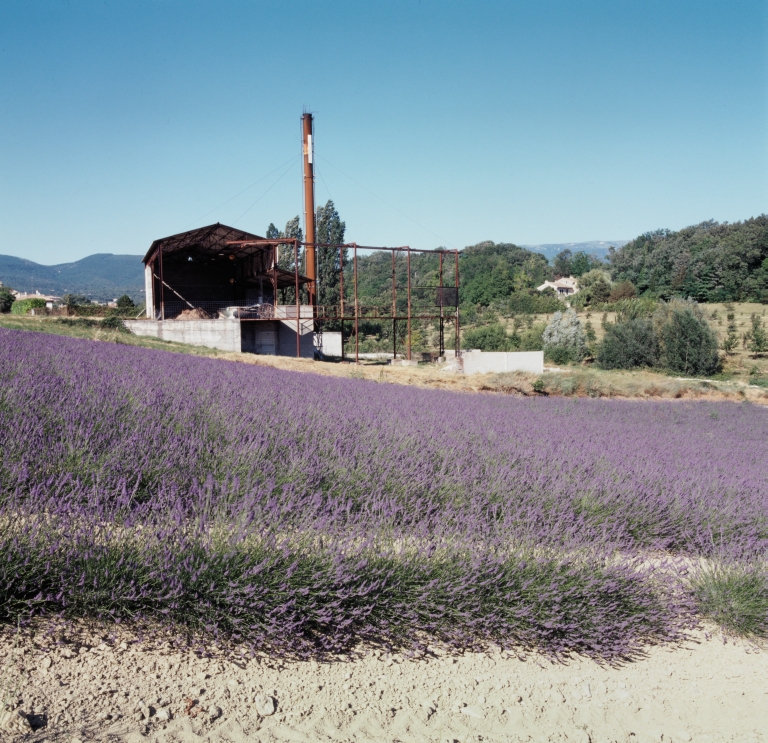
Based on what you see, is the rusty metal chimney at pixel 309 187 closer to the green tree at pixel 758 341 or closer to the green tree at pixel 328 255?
the green tree at pixel 328 255

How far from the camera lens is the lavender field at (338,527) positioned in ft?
9.33

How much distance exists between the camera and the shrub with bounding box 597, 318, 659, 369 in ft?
89.0

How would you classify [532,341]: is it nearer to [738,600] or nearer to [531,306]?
[531,306]

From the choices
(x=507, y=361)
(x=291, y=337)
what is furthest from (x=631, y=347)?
(x=291, y=337)

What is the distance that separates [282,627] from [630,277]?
211ft

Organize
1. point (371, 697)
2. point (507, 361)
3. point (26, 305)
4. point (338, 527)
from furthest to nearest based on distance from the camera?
point (26, 305) → point (507, 361) → point (338, 527) → point (371, 697)

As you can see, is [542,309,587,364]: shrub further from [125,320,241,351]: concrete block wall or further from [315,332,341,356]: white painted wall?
[125,320,241,351]: concrete block wall

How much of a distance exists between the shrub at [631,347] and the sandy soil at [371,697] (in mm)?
25324

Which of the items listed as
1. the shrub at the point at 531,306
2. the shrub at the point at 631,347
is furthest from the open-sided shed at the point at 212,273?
the shrub at the point at 531,306

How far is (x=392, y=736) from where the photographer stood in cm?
265

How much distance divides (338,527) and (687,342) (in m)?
25.5

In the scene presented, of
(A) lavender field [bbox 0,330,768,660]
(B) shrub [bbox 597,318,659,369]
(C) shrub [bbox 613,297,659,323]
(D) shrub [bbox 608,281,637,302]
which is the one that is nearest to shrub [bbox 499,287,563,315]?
(D) shrub [bbox 608,281,637,302]

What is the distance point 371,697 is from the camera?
2.83 metres

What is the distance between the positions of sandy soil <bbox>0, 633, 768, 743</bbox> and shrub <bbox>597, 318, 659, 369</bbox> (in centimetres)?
2532
